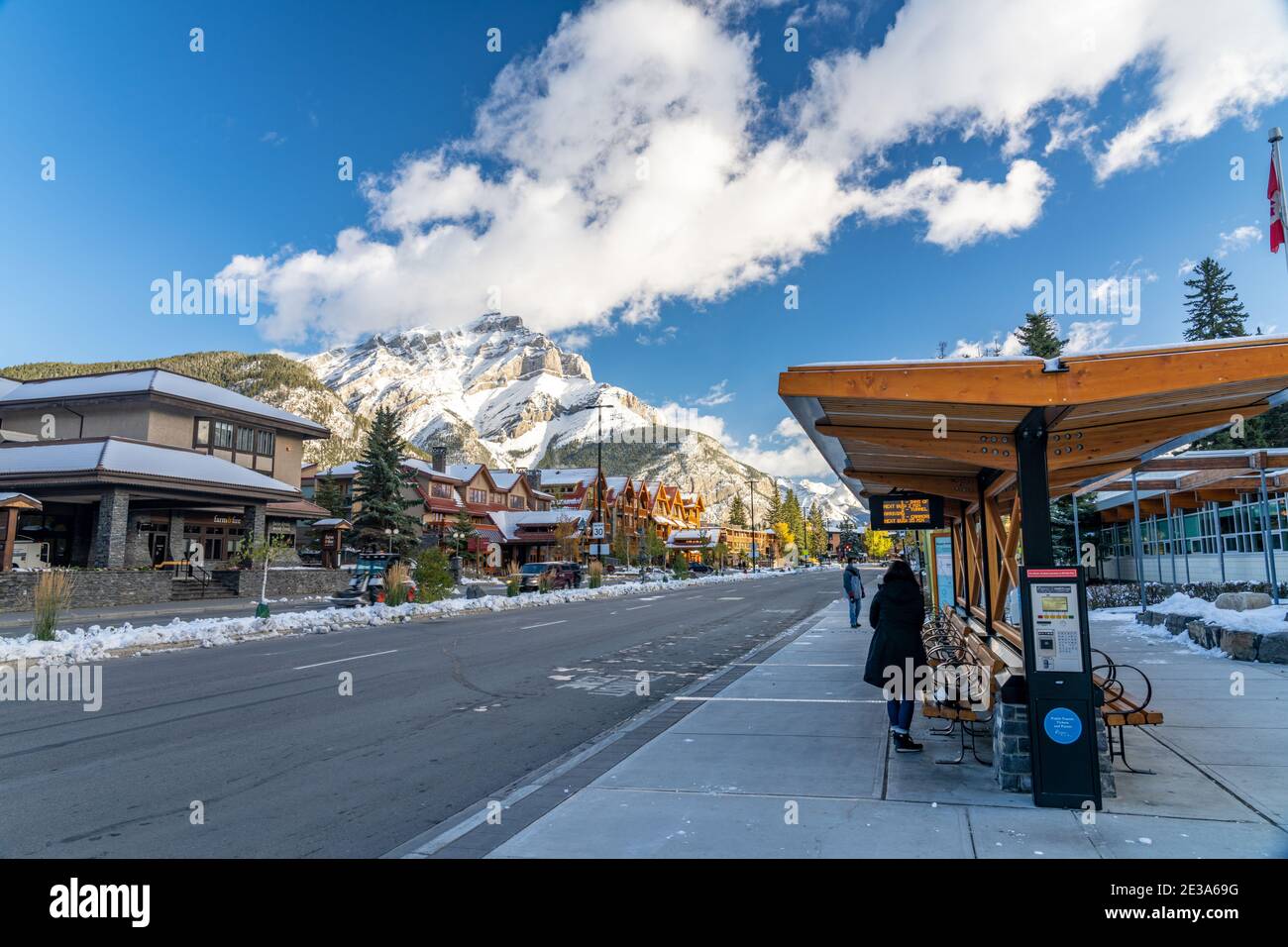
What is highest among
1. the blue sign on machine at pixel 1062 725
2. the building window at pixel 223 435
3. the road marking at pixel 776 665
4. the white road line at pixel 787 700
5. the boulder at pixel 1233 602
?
the building window at pixel 223 435

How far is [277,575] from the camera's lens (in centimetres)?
3353

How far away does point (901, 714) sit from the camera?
6.87 metres

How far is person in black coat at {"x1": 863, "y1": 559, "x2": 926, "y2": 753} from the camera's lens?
22.4 feet

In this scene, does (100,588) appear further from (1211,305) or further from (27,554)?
(1211,305)

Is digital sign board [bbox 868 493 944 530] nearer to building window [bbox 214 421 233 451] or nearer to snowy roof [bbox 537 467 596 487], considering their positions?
building window [bbox 214 421 233 451]

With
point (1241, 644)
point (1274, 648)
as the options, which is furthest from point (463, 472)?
point (1274, 648)

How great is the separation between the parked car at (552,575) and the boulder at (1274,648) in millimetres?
29314

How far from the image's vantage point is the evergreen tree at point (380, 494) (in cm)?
4172

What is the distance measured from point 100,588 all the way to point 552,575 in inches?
762

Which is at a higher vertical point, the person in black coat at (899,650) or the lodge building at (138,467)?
the lodge building at (138,467)

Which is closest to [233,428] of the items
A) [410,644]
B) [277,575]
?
[277,575]

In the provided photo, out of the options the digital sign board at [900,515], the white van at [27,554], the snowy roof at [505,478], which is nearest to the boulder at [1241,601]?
the digital sign board at [900,515]

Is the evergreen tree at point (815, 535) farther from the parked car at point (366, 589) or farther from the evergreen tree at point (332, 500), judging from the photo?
the parked car at point (366, 589)
